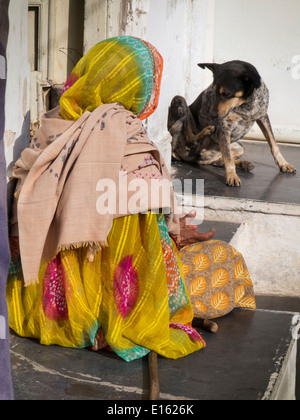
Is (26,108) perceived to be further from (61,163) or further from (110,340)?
(110,340)

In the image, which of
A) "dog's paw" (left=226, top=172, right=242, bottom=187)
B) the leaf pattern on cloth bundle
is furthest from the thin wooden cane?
"dog's paw" (left=226, top=172, right=242, bottom=187)

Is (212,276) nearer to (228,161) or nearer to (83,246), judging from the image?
(83,246)

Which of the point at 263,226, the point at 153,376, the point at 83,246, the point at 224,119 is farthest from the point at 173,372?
the point at 224,119

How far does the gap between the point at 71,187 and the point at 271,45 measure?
549cm

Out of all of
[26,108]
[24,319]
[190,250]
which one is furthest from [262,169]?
[24,319]

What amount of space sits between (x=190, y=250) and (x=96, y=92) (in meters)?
1.11

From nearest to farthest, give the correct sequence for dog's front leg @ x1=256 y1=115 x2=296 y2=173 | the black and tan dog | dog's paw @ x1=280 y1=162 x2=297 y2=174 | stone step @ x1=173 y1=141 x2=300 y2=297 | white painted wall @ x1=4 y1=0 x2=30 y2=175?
white painted wall @ x1=4 y1=0 x2=30 y2=175 → stone step @ x1=173 y1=141 x2=300 y2=297 → the black and tan dog → dog's front leg @ x1=256 y1=115 x2=296 y2=173 → dog's paw @ x1=280 y1=162 x2=297 y2=174

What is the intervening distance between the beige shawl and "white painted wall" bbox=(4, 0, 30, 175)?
0.34 m

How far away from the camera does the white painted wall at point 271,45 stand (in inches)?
305

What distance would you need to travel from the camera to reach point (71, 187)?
3.03 meters

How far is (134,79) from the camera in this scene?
11.0 ft

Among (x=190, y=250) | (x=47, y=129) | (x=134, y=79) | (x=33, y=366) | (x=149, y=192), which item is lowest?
(x=33, y=366)

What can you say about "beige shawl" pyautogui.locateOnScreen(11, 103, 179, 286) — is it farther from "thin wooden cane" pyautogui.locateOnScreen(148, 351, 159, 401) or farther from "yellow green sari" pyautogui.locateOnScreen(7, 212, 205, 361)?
"thin wooden cane" pyautogui.locateOnScreen(148, 351, 159, 401)

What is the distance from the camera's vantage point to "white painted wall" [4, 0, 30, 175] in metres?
3.42
